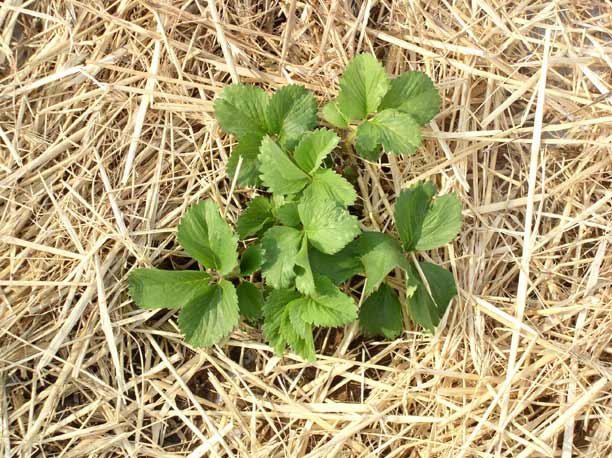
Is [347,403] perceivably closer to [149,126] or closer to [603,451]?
[603,451]

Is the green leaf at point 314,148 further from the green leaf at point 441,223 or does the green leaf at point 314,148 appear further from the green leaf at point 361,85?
the green leaf at point 441,223

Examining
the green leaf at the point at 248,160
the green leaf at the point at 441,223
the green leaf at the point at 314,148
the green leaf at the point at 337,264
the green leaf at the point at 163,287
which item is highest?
the green leaf at the point at 314,148

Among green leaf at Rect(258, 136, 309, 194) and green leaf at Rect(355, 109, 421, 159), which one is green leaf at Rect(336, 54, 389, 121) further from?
green leaf at Rect(258, 136, 309, 194)

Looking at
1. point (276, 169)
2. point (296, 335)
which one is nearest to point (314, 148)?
point (276, 169)

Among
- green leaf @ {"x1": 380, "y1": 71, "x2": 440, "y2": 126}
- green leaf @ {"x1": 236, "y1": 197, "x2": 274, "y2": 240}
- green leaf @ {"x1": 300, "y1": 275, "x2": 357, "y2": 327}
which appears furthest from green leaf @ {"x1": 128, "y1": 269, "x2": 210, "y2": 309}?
green leaf @ {"x1": 380, "y1": 71, "x2": 440, "y2": 126}

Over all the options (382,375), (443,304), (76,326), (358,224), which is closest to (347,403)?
(382,375)

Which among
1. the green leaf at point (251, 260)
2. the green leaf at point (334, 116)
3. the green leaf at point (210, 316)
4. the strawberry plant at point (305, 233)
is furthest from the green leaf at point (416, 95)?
the green leaf at point (210, 316)
